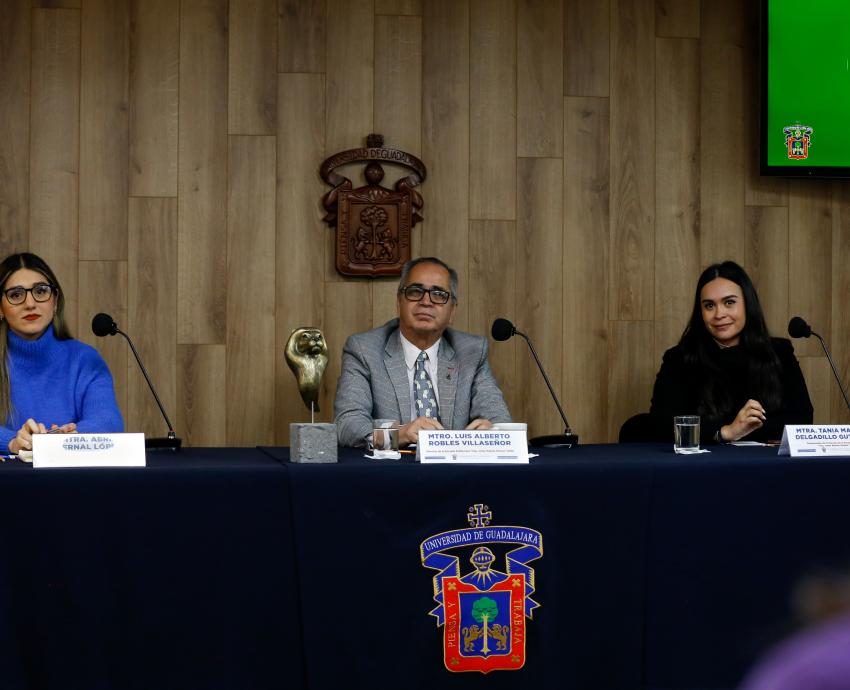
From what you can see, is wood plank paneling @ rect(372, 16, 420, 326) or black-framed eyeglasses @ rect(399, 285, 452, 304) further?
wood plank paneling @ rect(372, 16, 420, 326)

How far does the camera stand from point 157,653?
206 centimetres

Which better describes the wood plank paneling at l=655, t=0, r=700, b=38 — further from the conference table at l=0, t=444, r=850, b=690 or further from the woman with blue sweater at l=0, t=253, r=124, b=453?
the woman with blue sweater at l=0, t=253, r=124, b=453

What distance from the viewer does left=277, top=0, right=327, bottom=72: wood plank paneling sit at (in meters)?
3.93

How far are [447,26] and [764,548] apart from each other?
2531 millimetres

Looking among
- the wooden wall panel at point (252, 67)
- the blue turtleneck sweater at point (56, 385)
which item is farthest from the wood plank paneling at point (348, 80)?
the blue turtleneck sweater at point (56, 385)

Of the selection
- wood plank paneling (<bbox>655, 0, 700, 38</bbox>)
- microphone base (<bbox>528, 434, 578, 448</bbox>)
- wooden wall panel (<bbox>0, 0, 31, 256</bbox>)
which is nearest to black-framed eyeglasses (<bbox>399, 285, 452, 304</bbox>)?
microphone base (<bbox>528, 434, 578, 448</bbox>)

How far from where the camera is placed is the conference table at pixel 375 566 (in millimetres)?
2037

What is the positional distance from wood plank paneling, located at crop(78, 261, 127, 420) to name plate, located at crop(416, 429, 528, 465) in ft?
6.54

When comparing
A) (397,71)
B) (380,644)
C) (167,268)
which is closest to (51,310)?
(167,268)

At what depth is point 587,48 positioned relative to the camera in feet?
13.5

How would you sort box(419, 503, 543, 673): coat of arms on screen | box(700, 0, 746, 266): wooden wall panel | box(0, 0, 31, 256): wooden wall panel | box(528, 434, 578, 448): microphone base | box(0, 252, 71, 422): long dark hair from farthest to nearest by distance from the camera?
box(700, 0, 746, 266): wooden wall panel → box(0, 0, 31, 256): wooden wall panel → box(0, 252, 71, 422): long dark hair → box(528, 434, 578, 448): microphone base → box(419, 503, 543, 673): coat of arms on screen

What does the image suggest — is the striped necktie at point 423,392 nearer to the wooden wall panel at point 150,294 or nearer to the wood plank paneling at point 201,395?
the wood plank paneling at point 201,395

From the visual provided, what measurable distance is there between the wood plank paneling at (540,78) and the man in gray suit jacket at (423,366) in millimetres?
1009

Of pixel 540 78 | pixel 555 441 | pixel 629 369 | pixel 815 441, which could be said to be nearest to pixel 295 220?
pixel 540 78
